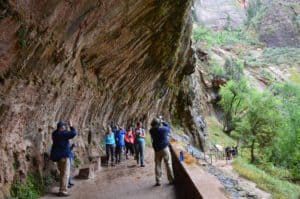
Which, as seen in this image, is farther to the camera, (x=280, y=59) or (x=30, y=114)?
(x=280, y=59)

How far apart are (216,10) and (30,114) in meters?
103

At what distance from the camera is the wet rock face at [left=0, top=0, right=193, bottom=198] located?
27.7 ft

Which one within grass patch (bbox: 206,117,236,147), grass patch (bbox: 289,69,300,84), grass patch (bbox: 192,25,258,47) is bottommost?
grass patch (bbox: 206,117,236,147)

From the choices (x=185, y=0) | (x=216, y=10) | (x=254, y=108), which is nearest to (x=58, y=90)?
(x=185, y=0)

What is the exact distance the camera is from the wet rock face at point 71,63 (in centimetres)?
843

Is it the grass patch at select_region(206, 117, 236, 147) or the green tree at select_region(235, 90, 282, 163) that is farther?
the grass patch at select_region(206, 117, 236, 147)

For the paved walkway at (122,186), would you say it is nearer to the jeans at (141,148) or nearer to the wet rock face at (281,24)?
the jeans at (141,148)

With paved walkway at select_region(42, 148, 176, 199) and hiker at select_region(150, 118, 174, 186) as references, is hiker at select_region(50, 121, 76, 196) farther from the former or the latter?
hiker at select_region(150, 118, 174, 186)

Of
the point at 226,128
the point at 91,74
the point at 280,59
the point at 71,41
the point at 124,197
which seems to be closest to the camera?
the point at 124,197

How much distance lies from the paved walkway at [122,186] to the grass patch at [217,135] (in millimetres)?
32304

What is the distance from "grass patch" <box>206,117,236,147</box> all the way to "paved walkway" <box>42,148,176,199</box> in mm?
32304

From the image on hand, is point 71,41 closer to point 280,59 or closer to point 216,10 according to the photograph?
point 280,59

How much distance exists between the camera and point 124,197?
33.0ft

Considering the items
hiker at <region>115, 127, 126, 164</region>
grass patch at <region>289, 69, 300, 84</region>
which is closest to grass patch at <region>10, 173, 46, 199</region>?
hiker at <region>115, 127, 126, 164</region>
